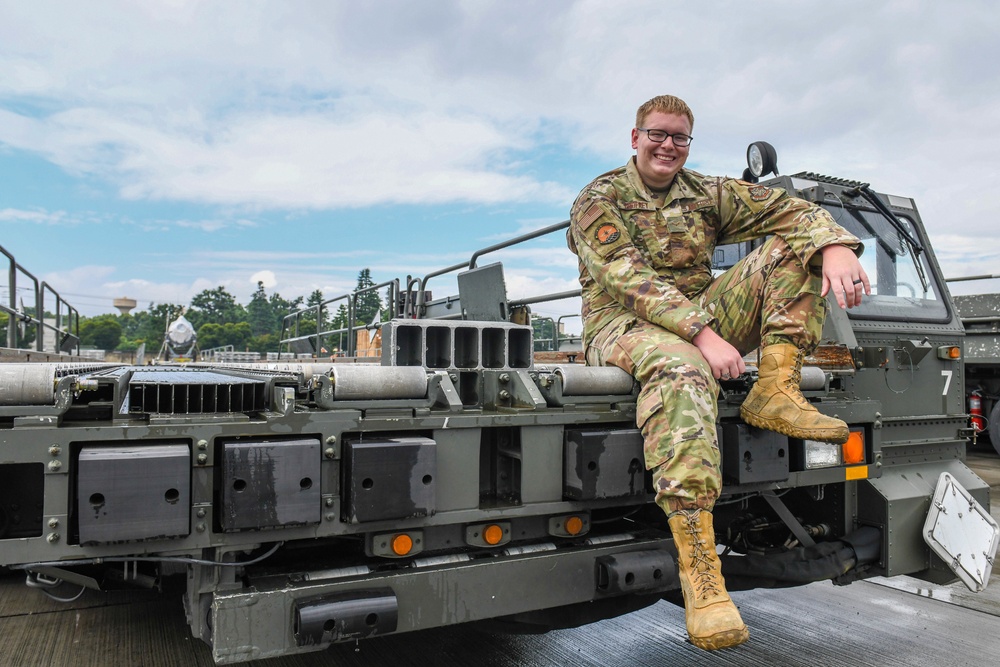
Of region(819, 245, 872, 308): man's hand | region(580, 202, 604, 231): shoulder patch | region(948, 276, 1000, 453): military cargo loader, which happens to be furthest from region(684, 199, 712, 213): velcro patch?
region(948, 276, 1000, 453): military cargo loader

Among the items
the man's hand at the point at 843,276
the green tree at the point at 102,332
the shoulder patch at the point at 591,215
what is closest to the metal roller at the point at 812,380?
the man's hand at the point at 843,276

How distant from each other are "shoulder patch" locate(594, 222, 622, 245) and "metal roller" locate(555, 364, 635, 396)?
1.88ft

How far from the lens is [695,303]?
9.82 ft

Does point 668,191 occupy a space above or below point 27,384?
above

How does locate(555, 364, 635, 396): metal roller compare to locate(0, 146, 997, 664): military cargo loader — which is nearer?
locate(0, 146, 997, 664): military cargo loader

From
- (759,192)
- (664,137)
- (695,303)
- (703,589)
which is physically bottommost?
(703,589)

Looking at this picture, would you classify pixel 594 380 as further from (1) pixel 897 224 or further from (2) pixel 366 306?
(2) pixel 366 306

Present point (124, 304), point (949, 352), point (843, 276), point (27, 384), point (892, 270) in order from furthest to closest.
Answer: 1. point (124, 304)
2. point (892, 270)
3. point (949, 352)
4. point (843, 276)
5. point (27, 384)

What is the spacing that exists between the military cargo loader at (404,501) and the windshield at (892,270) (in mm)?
859

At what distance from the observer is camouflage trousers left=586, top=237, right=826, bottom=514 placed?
2.33 metres

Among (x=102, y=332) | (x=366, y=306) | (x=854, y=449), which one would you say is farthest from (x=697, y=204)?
(x=102, y=332)

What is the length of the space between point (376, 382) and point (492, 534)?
64 centimetres

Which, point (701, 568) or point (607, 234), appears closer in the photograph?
point (701, 568)

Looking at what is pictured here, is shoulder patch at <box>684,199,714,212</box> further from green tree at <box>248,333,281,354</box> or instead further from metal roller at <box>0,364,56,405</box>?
green tree at <box>248,333,281,354</box>
